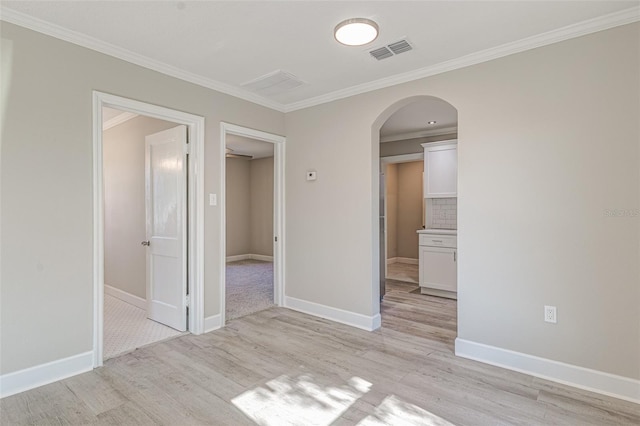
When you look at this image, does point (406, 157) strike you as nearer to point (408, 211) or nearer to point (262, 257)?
point (408, 211)

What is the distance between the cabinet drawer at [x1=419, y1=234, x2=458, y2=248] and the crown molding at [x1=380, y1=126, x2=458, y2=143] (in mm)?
1702

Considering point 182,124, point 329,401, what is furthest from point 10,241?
point 329,401

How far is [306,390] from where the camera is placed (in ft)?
7.78

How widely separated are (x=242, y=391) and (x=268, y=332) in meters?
1.13

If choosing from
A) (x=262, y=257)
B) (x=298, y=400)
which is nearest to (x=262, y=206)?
(x=262, y=257)

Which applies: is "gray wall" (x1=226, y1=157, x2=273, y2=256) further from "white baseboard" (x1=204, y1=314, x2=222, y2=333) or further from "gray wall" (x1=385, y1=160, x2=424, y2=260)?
"white baseboard" (x1=204, y1=314, x2=222, y2=333)

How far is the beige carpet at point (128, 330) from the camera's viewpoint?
3096 millimetres

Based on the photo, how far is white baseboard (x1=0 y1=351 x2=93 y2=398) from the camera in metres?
2.27

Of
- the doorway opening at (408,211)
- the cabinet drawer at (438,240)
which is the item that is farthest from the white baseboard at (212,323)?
the cabinet drawer at (438,240)

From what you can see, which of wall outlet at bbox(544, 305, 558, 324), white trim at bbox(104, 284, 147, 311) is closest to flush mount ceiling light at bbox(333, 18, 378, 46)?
wall outlet at bbox(544, 305, 558, 324)

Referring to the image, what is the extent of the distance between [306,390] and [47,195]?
2.34 m

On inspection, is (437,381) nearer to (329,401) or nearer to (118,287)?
(329,401)

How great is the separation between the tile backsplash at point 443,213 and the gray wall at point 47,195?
4.58 metres

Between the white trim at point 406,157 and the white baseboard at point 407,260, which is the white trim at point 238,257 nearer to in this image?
the white baseboard at point 407,260
